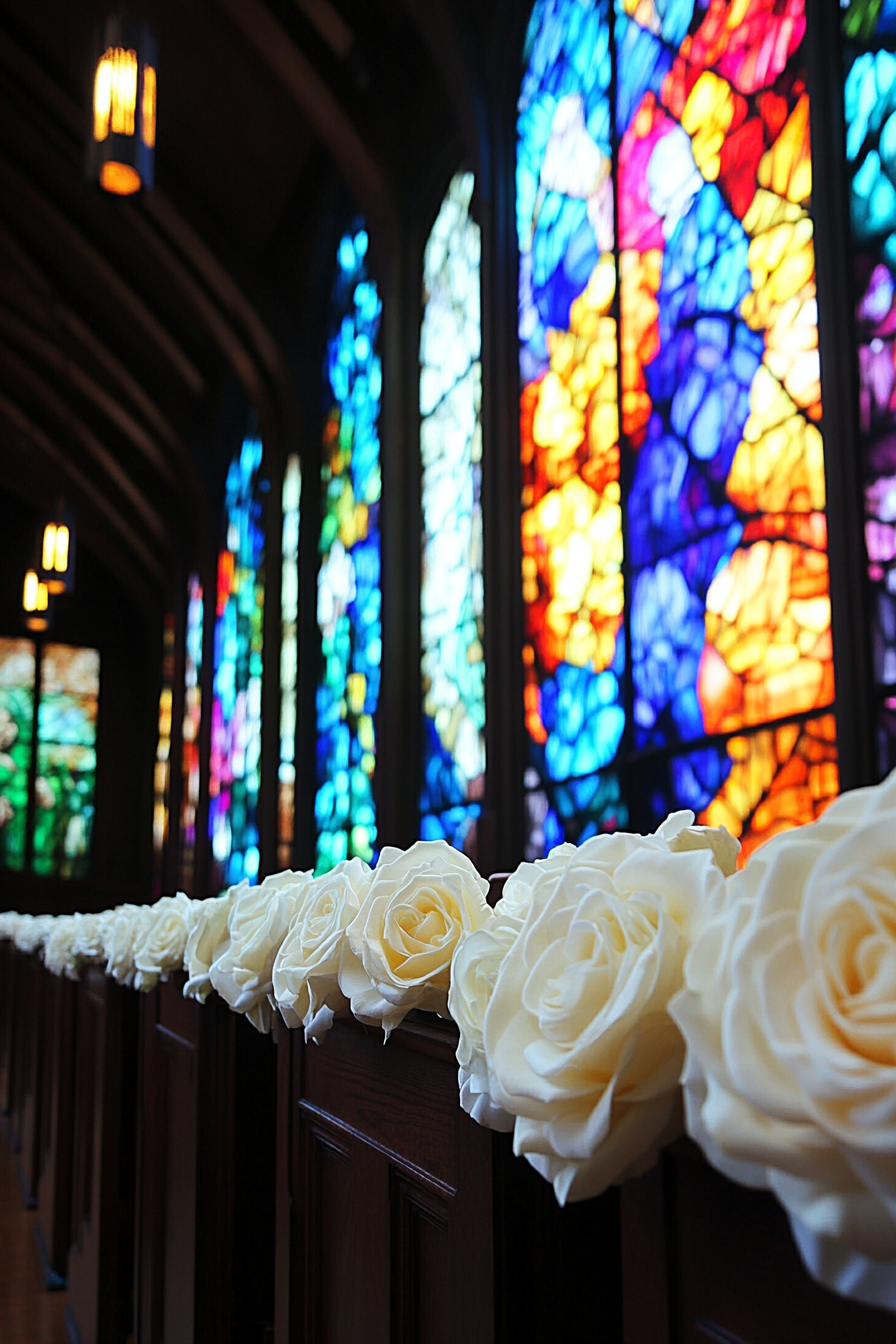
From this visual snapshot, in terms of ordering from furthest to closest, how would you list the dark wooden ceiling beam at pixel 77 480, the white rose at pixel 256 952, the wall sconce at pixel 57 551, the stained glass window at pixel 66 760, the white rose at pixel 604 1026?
the stained glass window at pixel 66 760
the dark wooden ceiling beam at pixel 77 480
the wall sconce at pixel 57 551
the white rose at pixel 256 952
the white rose at pixel 604 1026

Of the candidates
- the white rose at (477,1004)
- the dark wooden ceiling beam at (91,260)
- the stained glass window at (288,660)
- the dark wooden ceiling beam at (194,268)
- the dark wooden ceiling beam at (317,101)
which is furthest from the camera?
the dark wooden ceiling beam at (91,260)

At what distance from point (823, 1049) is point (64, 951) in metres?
3.97

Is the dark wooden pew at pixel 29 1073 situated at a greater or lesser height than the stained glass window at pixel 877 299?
lesser

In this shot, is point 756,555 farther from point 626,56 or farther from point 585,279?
point 626,56

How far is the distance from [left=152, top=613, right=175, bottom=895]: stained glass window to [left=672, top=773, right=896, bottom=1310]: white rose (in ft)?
35.6

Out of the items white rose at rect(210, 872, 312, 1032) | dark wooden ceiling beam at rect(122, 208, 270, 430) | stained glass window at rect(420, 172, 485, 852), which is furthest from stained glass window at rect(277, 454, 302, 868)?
white rose at rect(210, 872, 312, 1032)

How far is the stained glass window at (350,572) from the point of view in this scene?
6.29 meters

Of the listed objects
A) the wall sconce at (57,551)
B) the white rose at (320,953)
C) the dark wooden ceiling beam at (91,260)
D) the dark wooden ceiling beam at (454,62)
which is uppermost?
the dark wooden ceiling beam at (91,260)

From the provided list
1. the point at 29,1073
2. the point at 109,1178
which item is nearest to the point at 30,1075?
the point at 29,1073

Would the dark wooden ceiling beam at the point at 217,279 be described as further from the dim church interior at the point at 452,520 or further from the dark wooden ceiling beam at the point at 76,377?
the dark wooden ceiling beam at the point at 76,377

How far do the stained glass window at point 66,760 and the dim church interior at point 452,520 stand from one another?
9.80 ft

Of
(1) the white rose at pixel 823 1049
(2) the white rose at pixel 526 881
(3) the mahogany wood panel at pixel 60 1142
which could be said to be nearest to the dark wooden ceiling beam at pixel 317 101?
(3) the mahogany wood panel at pixel 60 1142

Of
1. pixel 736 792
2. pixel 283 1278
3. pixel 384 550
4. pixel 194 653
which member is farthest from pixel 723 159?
pixel 194 653

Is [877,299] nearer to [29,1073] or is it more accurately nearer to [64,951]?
[64,951]
